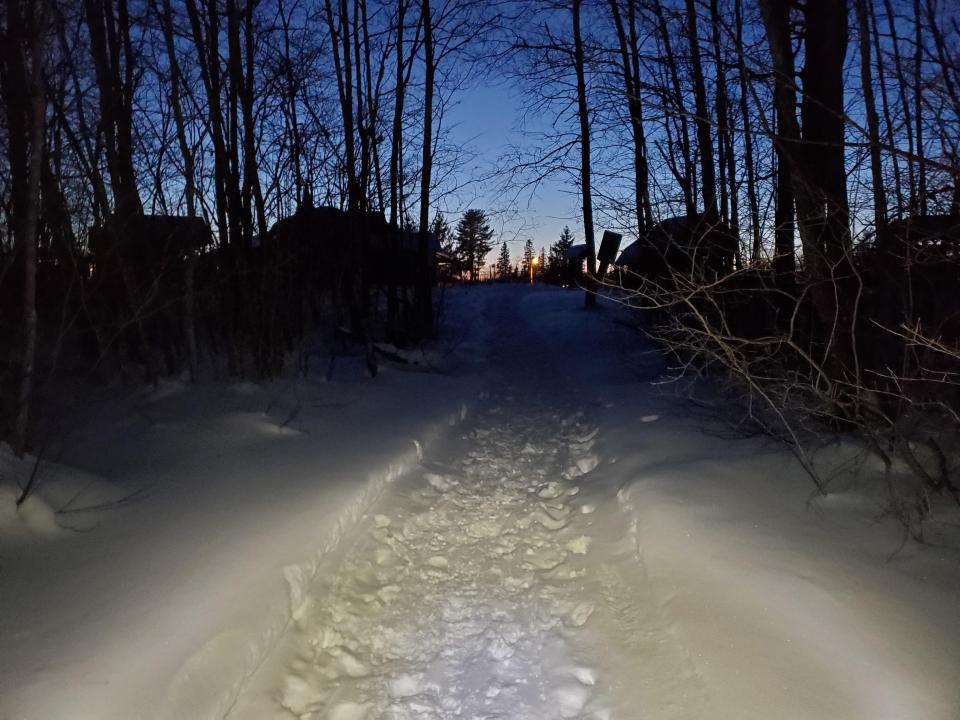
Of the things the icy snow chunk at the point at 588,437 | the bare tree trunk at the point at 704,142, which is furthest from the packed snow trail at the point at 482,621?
the bare tree trunk at the point at 704,142

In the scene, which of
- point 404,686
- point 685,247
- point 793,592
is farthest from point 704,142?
point 404,686

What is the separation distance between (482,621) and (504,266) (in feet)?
286

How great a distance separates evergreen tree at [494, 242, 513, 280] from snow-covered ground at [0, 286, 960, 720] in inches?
2692

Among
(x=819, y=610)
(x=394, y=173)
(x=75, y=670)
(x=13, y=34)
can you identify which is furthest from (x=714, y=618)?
(x=394, y=173)

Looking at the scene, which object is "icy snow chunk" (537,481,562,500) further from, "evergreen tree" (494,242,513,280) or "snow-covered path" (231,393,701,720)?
"evergreen tree" (494,242,513,280)

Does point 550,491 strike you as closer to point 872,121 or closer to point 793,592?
point 793,592

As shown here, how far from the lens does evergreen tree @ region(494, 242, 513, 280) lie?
82525mm

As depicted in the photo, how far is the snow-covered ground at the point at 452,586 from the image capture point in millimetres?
3025

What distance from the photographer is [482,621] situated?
3.87 m

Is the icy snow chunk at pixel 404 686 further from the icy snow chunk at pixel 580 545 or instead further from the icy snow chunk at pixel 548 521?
the icy snow chunk at pixel 548 521

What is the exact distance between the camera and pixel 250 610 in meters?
3.62

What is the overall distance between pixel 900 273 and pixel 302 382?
8.10 m

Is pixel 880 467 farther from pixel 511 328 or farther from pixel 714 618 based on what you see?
pixel 511 328

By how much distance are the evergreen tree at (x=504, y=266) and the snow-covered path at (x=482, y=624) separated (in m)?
69.4
